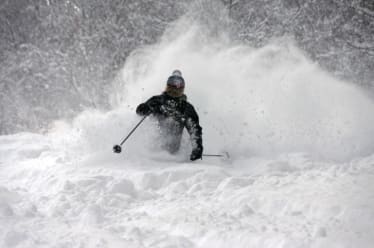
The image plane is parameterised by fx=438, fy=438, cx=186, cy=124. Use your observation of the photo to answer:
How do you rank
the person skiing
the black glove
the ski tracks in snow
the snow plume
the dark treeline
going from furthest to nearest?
the dark treeline
the snow plume
the person skiing
the black glove
the ski tracks in snow

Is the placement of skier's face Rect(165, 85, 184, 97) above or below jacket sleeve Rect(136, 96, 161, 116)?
above

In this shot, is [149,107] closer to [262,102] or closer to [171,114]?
[171,114]

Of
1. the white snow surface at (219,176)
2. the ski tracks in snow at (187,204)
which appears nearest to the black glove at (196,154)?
the white snow surface at (219,176)

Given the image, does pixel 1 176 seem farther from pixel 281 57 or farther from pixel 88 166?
pixel 281 57

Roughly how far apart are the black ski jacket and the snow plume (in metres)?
Answer: 0.69

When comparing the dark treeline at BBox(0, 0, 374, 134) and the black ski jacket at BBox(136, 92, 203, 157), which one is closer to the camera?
the black ski jacket at BBox(136, 92, 203, 157)

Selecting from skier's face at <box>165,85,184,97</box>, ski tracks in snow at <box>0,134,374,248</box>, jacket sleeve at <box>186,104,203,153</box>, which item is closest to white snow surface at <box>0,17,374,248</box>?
ski tracks in snow at <box>0,134,374,248</box>

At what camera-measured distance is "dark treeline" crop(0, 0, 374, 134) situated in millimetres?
16344

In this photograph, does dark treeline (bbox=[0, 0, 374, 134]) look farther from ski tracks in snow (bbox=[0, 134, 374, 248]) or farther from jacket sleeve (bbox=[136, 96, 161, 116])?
ski tracks in snow (bbox=[0, 134, 374, 248])

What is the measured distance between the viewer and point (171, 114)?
668 cm

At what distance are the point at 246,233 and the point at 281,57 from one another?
32.8 ft

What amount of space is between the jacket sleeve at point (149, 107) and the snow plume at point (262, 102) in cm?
62

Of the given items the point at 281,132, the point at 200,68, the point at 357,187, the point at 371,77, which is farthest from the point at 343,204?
the point at 371,77

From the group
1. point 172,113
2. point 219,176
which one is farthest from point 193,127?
point 219,176
